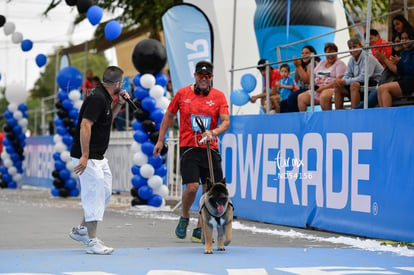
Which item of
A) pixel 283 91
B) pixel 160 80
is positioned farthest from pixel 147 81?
pixel 283 91

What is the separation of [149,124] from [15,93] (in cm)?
1125

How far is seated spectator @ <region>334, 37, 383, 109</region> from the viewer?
41.8 feet

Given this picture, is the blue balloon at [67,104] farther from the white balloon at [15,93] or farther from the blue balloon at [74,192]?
the white balloon at [15,93]

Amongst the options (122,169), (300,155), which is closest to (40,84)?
(122,169)

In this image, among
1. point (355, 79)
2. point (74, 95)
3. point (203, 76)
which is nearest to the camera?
point (203, 76)

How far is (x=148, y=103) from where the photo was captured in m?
17.5

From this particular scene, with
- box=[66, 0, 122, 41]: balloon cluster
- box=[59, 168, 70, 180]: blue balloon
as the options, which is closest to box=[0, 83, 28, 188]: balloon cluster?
box=[59, 168, 70, 180]: blue balloon

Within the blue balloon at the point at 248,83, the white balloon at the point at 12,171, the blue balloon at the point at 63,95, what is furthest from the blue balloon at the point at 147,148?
the white balloon at the point at 12,171

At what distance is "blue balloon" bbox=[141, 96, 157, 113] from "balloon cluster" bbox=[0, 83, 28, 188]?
10922mm

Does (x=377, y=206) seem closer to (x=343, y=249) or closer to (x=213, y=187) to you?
(x=343, y=249)

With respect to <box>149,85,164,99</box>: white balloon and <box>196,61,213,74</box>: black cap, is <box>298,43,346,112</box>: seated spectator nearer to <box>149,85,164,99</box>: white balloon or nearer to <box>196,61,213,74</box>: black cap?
<box>196,61,213,74</box>: black cap

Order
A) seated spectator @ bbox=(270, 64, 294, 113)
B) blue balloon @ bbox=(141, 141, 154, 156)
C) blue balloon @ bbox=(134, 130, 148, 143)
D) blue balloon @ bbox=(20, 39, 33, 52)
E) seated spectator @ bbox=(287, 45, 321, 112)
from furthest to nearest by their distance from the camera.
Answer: blue balloon @ bbox=(20, 39, 33, 52) → blue balloon @ bbox=(134, 130, 148, 143) → blue balloon @ bbox=(141, 141, 154, 156) → seated spectator @ bbox=(270, 64, 294, 113) → seated spectator @ bbox=(287, 45, 321, 112)

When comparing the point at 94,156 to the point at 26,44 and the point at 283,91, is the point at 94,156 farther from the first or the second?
the point at 26,44

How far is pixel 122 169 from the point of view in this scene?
21391 millimetres
